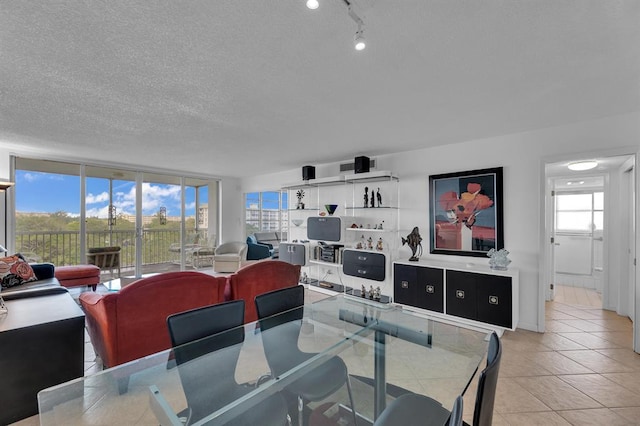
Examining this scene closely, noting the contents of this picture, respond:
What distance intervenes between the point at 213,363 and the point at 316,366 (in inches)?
24.9

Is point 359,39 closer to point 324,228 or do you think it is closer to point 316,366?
point 316,366

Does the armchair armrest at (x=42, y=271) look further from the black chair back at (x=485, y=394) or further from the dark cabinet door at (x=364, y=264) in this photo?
the black chair back at (x=485, y=394)

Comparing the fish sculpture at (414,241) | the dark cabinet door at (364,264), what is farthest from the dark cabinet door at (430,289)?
the dark cabinet door at (364,264)

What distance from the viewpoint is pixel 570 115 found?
2977 millimetres

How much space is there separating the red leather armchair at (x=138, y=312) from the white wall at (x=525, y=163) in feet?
11.2

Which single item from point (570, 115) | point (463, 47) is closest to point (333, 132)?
point (463, 47)

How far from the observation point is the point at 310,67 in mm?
2016

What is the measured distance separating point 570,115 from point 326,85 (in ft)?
8.89

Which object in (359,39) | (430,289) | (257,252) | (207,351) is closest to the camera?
(359,39)

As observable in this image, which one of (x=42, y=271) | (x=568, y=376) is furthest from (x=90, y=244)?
(x=568, y=376)

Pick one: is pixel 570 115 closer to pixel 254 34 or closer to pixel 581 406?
pixel 581 406

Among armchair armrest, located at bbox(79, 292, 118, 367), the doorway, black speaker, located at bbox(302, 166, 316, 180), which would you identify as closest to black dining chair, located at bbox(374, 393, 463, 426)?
armchair armrest, located at bbox(79, 292, 118, 367)

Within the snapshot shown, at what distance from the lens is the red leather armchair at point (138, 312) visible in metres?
2.24

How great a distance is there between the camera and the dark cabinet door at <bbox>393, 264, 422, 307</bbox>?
3.93 meters
